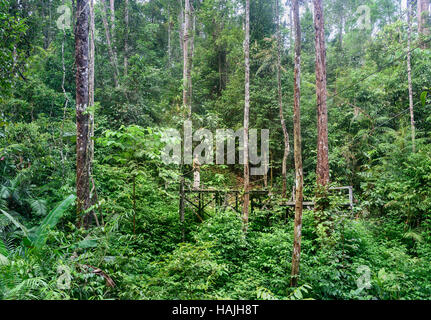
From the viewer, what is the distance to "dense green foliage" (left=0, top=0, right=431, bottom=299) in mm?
4441

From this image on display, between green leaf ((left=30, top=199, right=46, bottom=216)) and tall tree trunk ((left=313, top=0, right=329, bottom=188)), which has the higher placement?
tall tree trunk ((left=313, top=0, right=329, bottom=188))

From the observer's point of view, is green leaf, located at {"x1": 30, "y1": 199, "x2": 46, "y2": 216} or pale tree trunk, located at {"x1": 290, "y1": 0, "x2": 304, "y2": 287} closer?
pale tree trunk, located at {"x1": 290, "y1": 0, "x2": 304, "y2": 287}

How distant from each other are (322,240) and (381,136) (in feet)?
29.7

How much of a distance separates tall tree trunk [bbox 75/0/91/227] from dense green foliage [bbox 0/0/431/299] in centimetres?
34

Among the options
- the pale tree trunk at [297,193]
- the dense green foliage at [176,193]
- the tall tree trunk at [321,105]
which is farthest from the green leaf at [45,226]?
the tall tree trunk at [321,105]

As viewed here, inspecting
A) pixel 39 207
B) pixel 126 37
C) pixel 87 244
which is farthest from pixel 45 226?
pixel 126 37

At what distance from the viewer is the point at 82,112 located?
5.11m

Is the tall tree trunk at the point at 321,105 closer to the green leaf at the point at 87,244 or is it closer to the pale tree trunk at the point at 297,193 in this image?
the pale tree trunk at the point at 297,193

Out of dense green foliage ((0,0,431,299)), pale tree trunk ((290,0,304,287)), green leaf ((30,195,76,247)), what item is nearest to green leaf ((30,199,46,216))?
dense green foliage ((0,0,431,299))

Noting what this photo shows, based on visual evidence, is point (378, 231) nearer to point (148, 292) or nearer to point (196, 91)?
point (148, 292)

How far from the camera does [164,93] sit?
15406 millimetres

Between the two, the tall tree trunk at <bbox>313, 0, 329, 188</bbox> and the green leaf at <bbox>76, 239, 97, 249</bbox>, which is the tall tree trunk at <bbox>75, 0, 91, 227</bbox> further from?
the tall tree trunk at <bbox>313, 0, 329, 188</bbox>

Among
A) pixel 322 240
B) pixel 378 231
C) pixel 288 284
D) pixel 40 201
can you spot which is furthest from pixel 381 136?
pixel 40 201
